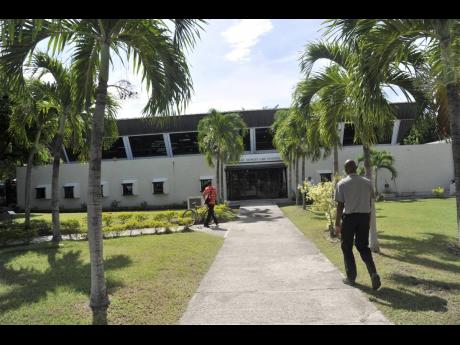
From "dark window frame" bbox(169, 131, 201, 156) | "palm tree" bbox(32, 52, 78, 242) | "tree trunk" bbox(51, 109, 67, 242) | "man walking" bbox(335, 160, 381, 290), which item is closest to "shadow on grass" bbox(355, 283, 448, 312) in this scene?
"man walking" bbox(335, 160, 381, 290)

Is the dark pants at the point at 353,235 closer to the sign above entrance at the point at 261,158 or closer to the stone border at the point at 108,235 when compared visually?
the stone border at the point at 108,235

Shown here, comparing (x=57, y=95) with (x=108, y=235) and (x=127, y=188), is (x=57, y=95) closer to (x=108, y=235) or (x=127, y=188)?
(x=108, y=235)

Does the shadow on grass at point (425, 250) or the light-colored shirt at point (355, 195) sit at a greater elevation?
the light-colored shirt at point (355, 195)

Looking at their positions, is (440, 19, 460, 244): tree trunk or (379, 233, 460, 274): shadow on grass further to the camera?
(379, 233, 460, 274): shadow on grass

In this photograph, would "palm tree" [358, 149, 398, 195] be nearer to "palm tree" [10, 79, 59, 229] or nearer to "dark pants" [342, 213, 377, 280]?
"palm tree" [10, 79, 59, 229]

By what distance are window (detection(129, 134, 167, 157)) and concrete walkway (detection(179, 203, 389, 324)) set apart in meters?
23.6

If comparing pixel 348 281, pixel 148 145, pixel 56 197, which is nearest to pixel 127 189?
pixel 148 145

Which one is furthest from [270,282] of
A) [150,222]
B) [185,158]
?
[185,158]

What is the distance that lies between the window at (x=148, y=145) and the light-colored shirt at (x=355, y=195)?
27098mm

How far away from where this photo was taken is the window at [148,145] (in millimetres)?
32156

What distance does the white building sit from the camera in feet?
92.5

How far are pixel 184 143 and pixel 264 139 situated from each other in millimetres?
6034

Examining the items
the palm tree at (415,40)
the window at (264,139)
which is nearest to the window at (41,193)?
the window at (264,139)
